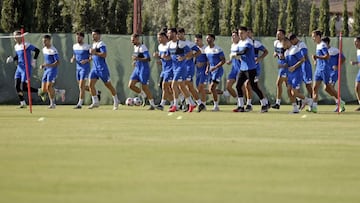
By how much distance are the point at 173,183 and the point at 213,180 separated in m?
0.51

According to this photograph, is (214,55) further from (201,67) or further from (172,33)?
(172,33)

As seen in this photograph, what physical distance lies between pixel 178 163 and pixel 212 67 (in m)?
17.9

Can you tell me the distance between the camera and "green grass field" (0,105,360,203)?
10.6 metres

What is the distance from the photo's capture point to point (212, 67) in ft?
103

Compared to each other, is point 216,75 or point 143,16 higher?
point 143,16

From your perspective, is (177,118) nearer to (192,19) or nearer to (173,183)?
(173,183)

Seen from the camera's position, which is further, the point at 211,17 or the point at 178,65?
the point at 211,17

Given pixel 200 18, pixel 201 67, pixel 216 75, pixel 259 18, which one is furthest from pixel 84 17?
pixel 216 75

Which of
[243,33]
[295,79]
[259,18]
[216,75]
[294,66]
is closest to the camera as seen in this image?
[243,33]

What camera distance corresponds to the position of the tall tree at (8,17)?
5075cm

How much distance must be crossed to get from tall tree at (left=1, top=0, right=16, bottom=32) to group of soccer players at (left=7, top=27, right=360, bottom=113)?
17.1m

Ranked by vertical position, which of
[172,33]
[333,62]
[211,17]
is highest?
[172,33]

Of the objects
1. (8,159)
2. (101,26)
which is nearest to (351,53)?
(101,26)

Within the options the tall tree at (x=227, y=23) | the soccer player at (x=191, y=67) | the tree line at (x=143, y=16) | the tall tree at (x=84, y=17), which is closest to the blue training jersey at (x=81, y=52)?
the soccer player at (x=191, y=67)
